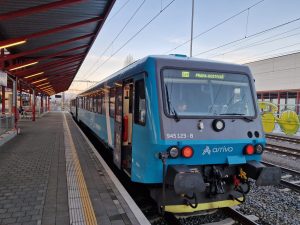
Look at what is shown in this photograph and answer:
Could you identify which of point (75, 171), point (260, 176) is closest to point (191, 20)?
point (75, 171)

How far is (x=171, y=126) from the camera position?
15.2ft

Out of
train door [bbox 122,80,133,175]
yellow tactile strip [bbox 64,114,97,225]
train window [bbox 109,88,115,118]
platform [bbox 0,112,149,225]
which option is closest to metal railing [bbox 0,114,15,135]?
platform [bbox 0,112,149,225]

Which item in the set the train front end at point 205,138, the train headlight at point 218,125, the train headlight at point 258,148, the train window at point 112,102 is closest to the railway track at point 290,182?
the train headlight at point 258,148

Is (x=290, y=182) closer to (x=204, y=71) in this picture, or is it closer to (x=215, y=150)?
(x=215, y=150)

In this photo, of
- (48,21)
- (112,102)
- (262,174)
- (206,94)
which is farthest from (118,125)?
(48,21)

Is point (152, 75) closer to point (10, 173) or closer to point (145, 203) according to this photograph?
point (145, 203)

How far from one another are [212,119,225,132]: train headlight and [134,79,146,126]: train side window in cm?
116

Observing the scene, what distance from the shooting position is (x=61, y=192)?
18.1 feet

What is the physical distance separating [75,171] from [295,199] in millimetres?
4900

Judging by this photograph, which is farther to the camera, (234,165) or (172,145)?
(234,165)

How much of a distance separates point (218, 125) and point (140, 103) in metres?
1.38

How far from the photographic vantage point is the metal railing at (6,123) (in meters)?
12.6

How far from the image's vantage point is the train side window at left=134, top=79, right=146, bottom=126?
16.4ft

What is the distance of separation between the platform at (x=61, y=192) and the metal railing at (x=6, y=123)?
3773 millimetres
